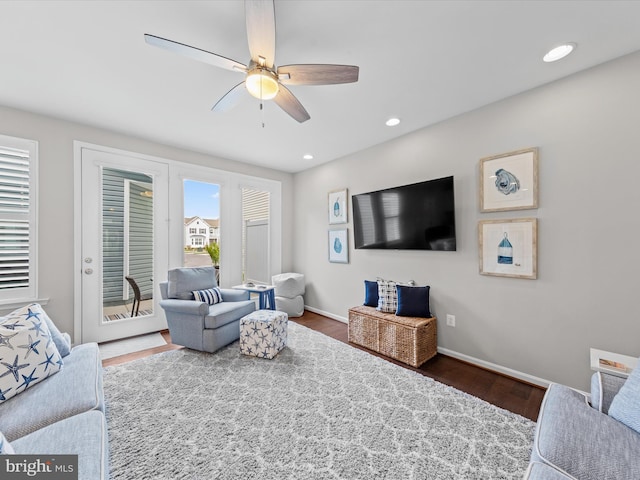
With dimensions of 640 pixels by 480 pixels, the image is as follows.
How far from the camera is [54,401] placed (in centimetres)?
132

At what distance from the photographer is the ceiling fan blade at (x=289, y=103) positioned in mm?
1826

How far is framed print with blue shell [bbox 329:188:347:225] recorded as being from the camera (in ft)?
13.0

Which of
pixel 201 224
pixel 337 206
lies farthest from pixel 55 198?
pixel 337 206

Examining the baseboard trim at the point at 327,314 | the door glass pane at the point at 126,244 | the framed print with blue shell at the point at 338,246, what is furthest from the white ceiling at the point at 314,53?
the baseboard trim at the point at 327,314

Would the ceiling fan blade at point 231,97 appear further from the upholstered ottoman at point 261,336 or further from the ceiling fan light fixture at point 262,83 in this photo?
→ the upholstered ottoman at point 261,336

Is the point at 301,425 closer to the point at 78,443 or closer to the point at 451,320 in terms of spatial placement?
the point at 78,443

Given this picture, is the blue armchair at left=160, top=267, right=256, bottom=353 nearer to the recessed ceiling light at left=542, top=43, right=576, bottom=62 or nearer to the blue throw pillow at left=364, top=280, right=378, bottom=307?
the blue throw pillow at left=364, top=280, right=378, bottom=307

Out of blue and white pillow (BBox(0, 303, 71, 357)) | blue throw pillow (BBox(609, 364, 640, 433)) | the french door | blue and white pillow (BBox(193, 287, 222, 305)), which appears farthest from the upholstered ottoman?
blue throw pillow (BBox(609, 364, 640, 433))

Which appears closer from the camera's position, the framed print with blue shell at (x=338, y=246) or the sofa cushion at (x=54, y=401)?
the sofa cushion at (x=54, y=401)

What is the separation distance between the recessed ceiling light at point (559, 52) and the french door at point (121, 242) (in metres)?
4.19

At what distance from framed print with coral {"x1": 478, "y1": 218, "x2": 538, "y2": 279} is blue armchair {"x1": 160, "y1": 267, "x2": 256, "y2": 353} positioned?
2.74 m

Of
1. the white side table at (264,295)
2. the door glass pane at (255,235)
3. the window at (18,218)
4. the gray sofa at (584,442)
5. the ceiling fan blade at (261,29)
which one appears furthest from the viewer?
the door glass pane at (255,235)

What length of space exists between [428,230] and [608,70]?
1.78 metres

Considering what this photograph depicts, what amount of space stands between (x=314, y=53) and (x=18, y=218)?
11.0ft
